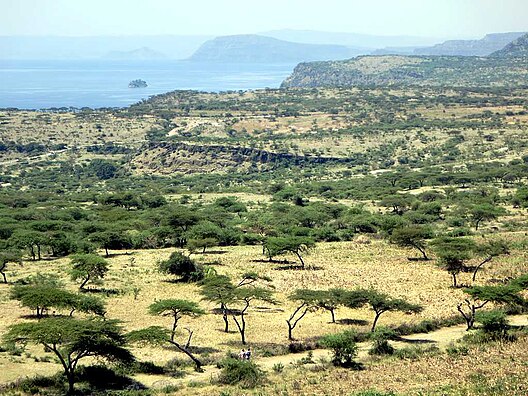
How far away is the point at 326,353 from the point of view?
29750mm

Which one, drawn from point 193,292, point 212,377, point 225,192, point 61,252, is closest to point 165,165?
point 225,192

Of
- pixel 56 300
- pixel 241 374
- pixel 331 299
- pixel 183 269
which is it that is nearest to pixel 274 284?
pixel 183 269

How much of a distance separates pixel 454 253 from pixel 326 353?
54.2 ft

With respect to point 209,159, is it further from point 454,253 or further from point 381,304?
point 381,304

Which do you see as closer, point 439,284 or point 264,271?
point 439,284

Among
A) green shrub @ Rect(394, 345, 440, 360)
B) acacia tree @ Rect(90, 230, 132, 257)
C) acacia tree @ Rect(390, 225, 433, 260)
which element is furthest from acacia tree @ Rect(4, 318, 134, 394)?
acacia tree @ Rect(390, 225, 433, 260)

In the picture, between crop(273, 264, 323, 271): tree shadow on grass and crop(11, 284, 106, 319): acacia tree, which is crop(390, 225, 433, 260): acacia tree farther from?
crop(11, 284, 106, 319): acacia tree

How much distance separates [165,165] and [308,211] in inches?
2801

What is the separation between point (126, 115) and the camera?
17612 centimetres

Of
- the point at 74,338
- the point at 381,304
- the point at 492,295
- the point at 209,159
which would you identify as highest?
the point at 74,338

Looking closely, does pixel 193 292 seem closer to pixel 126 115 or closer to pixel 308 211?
pixel 308 211

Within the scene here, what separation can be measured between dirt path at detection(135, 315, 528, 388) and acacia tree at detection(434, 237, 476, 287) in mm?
7849

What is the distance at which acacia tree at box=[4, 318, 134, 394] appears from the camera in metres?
23.7

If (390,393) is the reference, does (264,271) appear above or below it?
below
